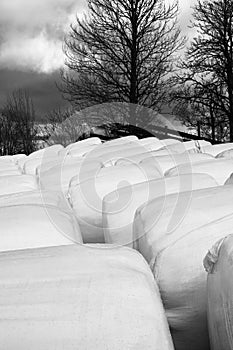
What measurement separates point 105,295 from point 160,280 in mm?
237

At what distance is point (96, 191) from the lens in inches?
63.9

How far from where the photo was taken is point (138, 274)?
74 cm

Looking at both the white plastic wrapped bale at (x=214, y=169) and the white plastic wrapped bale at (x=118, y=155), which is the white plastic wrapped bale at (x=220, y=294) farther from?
the white plastic wrapped bale at (x=118, y=155)

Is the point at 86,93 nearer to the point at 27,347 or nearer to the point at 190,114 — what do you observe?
the point at 190,114

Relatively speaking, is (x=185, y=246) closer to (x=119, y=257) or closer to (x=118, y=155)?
(x=119, y=257)

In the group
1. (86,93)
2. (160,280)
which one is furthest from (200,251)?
(86,93)

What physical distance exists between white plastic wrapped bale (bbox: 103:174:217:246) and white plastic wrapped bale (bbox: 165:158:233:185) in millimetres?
230

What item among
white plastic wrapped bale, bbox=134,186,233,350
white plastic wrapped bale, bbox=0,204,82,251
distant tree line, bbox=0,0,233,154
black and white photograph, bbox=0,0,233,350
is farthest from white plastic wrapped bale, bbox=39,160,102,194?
distant tree line, bbox=0,0,233,154

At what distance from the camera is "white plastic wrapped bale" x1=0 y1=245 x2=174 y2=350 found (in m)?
0.62

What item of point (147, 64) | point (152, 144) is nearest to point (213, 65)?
point (147, 64)

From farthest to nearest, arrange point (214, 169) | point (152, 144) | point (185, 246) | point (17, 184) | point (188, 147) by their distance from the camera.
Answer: point (152, 144), point (188, 147), point (17, 184), point (214, 169), point (185, 246)

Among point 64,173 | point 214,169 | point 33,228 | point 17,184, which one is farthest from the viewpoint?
point 64,173

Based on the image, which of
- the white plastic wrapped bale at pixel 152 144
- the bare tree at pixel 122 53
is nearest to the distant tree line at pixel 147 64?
the bare tree at pixel 122 53

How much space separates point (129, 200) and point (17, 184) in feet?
2.37
